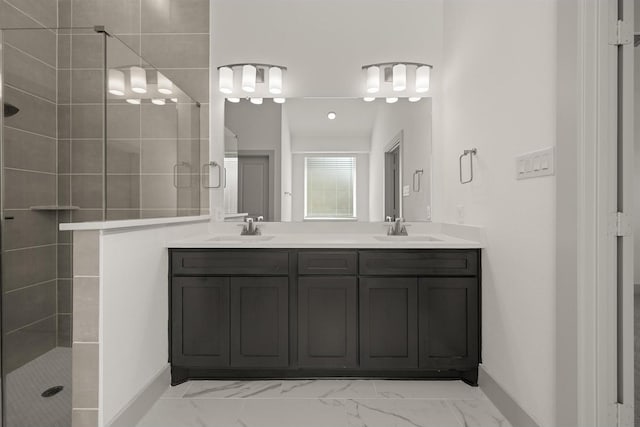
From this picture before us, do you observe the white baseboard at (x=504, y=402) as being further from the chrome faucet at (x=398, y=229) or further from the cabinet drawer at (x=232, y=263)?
the cabinet drawer at (x=232, y=263)

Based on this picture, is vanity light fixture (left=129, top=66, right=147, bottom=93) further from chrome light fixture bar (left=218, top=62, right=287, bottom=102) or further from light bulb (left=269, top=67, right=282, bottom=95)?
light bulb (left=269, top=67, right=282, bottom=95)

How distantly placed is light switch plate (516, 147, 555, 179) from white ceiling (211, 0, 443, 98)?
136 centimetres

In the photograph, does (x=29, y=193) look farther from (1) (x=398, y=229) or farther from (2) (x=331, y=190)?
(1) (x=398, y=229)

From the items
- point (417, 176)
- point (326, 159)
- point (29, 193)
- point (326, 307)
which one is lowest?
point (326, 307)

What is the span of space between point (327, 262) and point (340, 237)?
1.53 feet

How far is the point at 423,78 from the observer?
2.84m

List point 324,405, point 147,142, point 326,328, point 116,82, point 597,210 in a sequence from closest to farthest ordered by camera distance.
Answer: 1. point 597,210
2. point 324,405
3. point 116,82
4. point 326,328
5. point 147,142

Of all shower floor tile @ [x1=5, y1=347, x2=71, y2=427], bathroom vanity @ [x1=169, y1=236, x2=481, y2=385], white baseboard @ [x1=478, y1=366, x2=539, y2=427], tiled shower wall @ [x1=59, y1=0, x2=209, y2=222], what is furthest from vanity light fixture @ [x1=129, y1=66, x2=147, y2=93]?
white baseboard @ [x1=478, y1=366, x2=539, y2=427]

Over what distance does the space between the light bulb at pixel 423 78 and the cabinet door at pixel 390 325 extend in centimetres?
145

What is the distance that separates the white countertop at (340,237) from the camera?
2.22m

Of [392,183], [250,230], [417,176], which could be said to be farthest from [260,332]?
[417,176]

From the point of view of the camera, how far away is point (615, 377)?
1390mm

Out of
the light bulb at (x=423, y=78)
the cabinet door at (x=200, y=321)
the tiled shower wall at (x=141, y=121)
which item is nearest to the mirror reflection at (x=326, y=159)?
the light bulb at (x=423, y=78)

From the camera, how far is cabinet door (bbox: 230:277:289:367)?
2.23 meters
